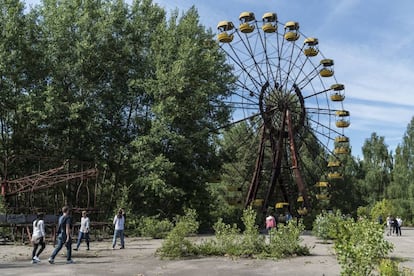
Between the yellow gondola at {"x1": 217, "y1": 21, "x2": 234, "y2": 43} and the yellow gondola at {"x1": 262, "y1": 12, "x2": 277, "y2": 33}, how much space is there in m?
2.43

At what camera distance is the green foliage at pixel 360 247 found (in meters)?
7.07

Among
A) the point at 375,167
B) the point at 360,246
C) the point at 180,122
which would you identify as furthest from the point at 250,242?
the point at 375,167

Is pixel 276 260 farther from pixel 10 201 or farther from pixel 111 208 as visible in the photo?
pixel 111 208

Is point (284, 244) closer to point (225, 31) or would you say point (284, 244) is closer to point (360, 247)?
point (360, 247)

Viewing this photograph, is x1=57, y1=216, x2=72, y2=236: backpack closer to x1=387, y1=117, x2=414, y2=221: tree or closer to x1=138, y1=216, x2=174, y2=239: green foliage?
x1=138, y1=216, x2=174, y2=239: green foliage

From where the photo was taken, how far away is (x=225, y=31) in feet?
116

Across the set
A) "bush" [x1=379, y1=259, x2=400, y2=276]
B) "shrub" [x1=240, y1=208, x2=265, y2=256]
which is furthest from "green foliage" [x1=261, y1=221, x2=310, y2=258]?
"bush" [x1=379, y1=259, x2=400, y2=276]

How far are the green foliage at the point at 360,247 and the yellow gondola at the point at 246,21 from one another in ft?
93.4

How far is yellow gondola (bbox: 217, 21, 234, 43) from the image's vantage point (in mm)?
34562

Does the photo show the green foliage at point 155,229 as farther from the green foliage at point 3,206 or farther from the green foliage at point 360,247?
the green foliage at point 360,247

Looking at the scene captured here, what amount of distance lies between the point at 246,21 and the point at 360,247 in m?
30.0

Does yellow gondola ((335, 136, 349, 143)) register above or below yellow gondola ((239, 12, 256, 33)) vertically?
below

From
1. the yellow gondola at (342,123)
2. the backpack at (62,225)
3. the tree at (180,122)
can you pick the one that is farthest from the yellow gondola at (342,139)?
the backpack at (62,225)

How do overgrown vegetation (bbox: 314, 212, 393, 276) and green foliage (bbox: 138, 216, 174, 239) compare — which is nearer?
overgrown vegetation (bbox: 314, 212, 393, 276)
